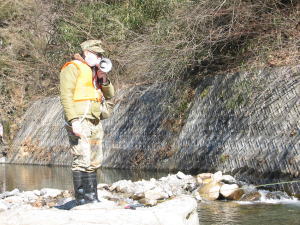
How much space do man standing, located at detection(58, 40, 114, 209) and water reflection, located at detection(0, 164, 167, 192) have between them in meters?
5.13

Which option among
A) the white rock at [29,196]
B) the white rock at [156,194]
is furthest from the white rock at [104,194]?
the white rock at [29,196]

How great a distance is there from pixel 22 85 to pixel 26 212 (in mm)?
19594

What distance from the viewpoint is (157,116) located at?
12.8 metres

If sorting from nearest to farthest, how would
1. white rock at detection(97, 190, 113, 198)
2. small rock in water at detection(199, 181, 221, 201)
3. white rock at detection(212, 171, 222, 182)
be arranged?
small rock in water at detection(199, 181, 221, 201) < white rock at detection(212, 171, 222, 182) < white rock at detection(97, 190, 113, 198)

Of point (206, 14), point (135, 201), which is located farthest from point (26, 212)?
point (206, 14)

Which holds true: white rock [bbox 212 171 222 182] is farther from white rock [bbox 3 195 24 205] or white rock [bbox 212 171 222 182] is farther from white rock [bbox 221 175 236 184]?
white rock [bbox 3 195 24 205]

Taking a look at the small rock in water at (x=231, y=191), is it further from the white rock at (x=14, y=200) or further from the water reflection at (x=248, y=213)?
the white rock at (x=14, y=200)

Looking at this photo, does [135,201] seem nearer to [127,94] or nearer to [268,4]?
[268,4]

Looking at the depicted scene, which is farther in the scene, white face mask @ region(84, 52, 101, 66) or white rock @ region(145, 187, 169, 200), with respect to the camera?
white rock @ region(145, 187, 169, 200)

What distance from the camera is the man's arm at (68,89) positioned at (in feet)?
18.9

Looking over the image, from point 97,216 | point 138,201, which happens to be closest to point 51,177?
point 138,201

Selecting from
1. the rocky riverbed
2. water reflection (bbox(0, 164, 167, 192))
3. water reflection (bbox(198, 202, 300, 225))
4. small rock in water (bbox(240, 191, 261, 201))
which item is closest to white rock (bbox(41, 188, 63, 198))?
the rocky riverbed

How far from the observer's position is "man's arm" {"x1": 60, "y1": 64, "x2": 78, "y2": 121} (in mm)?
5762

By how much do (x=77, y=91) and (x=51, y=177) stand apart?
25.8 feet
